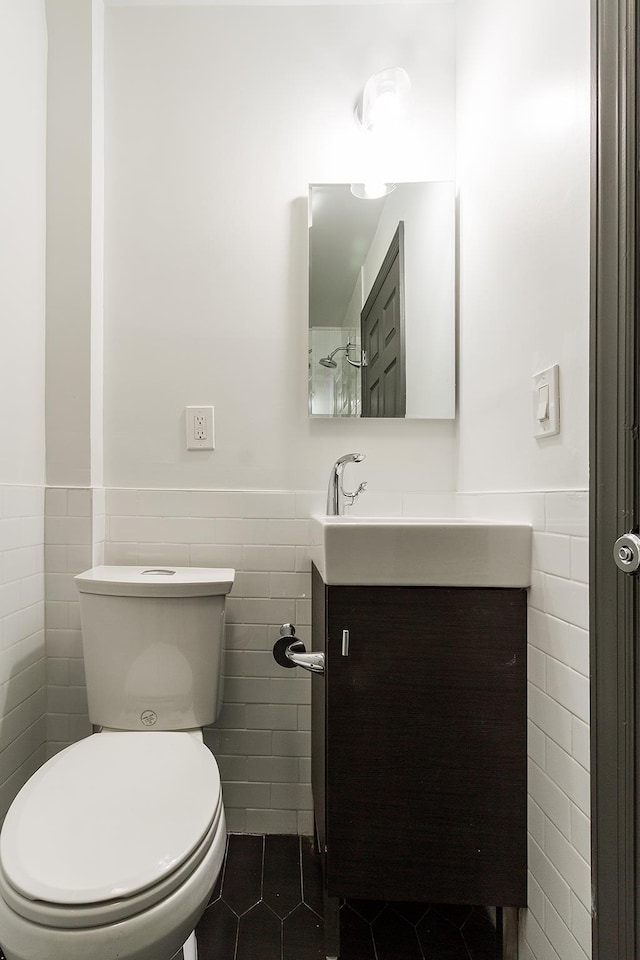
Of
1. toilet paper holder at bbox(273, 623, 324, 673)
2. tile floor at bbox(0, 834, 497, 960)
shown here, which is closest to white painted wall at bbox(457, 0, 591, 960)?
tile floor at bbox(0, 834, 497, 960)

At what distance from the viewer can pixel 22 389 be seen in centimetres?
131

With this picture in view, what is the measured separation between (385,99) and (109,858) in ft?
5.74

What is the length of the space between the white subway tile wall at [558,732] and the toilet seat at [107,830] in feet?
1.86

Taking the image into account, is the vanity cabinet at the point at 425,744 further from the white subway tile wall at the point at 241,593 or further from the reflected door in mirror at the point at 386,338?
the reflected door in mirror at the point at 386,338

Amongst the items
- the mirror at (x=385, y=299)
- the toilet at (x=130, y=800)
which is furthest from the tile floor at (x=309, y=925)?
the mirror at (x=385, y=299)

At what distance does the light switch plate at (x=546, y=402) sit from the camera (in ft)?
2.93

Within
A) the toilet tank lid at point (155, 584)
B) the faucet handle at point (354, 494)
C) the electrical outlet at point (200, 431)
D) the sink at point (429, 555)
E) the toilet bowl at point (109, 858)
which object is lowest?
the toilet bowl at point (109, 858)

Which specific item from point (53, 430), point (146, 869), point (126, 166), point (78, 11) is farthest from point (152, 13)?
point (146, 869)

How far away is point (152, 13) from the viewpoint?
1488mm

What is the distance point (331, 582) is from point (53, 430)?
92cm

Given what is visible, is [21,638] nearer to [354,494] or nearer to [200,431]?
[200,431]

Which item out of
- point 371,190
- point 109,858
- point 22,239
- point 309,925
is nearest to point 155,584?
point 109,858

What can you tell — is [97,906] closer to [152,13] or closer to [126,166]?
[126,166]

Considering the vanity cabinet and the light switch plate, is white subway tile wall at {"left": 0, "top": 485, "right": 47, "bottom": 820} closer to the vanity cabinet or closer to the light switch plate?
the vanity cabinet
